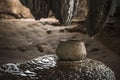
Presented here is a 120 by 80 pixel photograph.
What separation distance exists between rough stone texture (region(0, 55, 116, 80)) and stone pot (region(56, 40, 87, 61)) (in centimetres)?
6

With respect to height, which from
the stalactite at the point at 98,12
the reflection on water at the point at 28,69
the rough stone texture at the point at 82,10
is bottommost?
the rough stone texture at the point at 82,10

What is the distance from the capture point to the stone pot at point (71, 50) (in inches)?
104

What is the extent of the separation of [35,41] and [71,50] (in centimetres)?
252

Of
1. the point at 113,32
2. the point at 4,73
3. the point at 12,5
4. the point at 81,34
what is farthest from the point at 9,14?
the point at 4,73

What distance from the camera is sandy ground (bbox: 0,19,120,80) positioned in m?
4.44

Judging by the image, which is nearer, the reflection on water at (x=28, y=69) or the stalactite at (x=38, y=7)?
the stalactite at (x=38, y=7)

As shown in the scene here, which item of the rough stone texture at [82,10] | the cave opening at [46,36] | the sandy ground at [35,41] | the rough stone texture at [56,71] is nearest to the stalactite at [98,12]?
the cave opening at [46,36]

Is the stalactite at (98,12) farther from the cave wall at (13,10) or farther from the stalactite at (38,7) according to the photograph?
the cave wall at (13,10)

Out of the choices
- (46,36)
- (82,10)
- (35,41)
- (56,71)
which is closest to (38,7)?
(56,71)

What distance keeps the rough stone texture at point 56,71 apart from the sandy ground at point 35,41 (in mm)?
1275

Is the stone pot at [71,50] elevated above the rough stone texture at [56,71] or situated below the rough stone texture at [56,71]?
above

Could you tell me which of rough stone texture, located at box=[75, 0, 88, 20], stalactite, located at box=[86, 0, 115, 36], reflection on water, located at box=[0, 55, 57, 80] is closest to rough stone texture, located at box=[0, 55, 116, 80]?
reflection on water, located at box=[0, 55, 57, 80]

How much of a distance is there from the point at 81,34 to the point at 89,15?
3.52m

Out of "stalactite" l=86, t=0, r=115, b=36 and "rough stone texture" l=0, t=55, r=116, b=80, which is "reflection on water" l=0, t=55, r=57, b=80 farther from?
"stalactite" l=86, t=0, r=115, b=36
